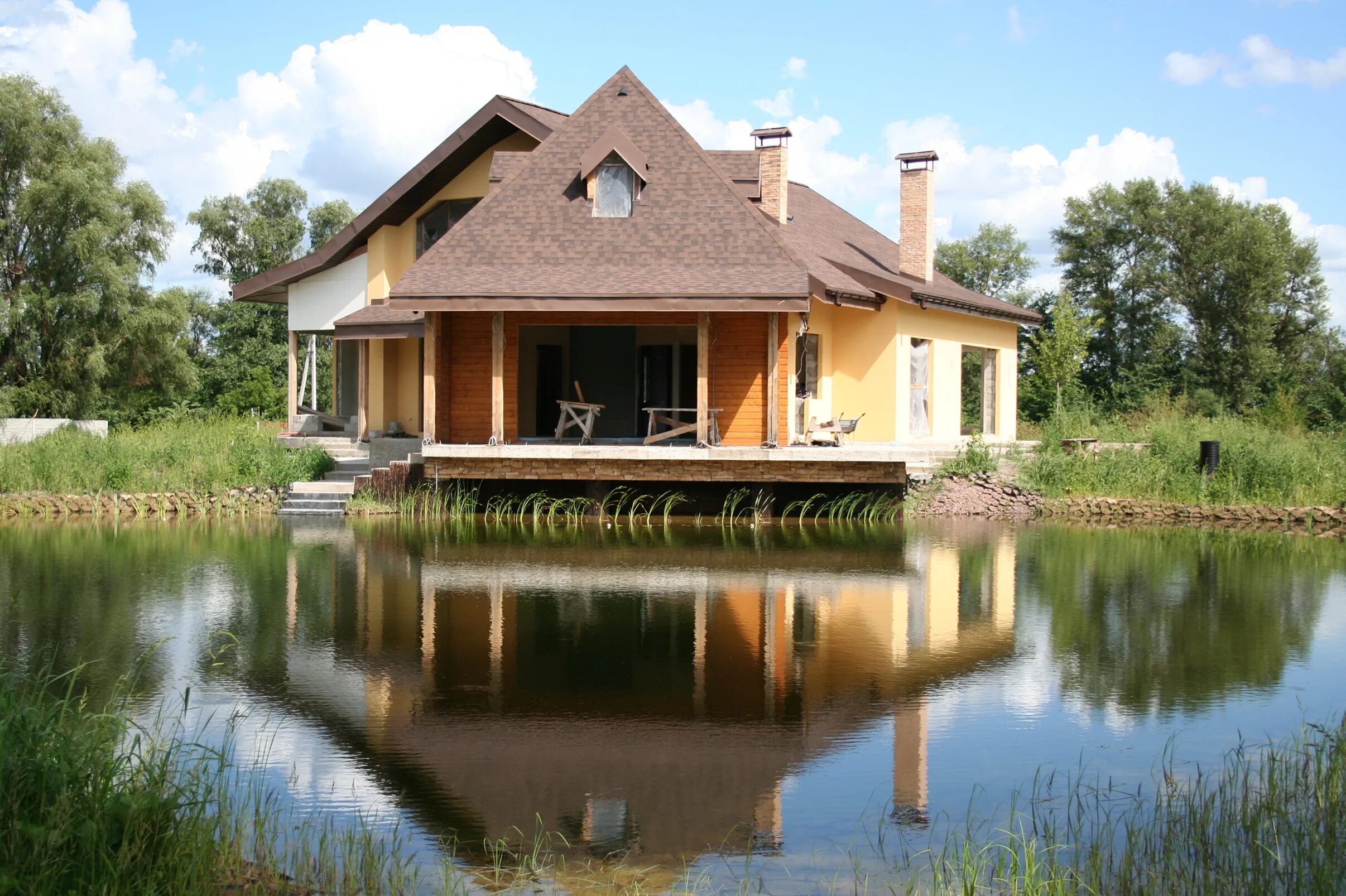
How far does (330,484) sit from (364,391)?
3764mm

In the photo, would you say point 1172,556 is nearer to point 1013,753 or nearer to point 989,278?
point 1013,753

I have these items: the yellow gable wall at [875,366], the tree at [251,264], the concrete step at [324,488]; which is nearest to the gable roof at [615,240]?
the yellow gable wall at [875,366]

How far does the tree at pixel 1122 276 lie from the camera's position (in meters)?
44.6

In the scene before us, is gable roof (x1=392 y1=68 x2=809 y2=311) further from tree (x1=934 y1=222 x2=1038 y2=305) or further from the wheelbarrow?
tree (x1=934 y1=222 x2=1038 y2=305)

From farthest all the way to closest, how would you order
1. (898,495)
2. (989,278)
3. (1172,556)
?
(989,278)
(898,495)
(1172,556)

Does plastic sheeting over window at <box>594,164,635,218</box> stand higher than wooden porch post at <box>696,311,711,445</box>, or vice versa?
plastic sheeting over window at <box>594,164,635,218</box>

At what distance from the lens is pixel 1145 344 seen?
148ft

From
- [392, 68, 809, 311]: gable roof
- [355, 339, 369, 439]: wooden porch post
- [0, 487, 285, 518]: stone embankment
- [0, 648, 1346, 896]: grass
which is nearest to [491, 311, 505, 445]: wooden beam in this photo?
[392, 68, 809, 311]: gable roof

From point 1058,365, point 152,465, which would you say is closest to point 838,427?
point 152,465

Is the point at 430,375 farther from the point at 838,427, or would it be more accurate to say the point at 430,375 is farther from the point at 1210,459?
the point at 1210,459

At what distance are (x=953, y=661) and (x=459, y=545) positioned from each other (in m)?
8.38

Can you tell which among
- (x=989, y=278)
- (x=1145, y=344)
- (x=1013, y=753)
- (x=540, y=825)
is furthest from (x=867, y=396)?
(x=989, y=278)

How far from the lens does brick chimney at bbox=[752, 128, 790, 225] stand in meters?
23.4

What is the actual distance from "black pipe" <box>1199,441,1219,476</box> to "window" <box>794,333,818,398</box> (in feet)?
22.5
